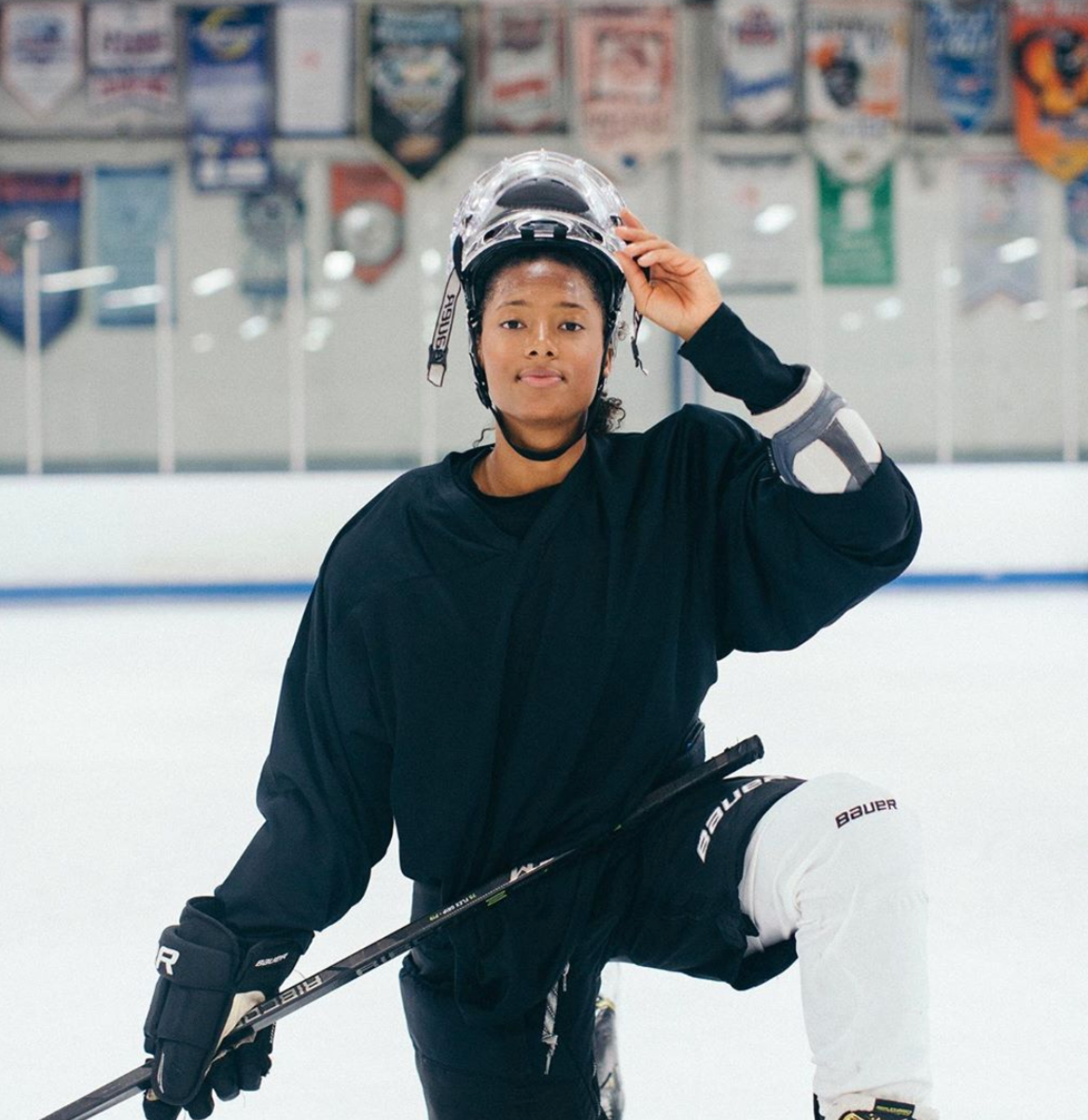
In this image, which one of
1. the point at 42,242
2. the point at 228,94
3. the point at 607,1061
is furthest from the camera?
the point at 228,94

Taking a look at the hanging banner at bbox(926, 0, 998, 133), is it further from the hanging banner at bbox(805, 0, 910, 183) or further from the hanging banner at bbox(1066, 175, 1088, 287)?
the hanging banner at bbox(1066, 175, 1088, 287)

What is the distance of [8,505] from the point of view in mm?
7301

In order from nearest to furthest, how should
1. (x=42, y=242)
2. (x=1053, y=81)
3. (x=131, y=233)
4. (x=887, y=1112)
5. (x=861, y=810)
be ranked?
(x=887, y=1112)
(x=861, y=810)
(x=42, y=242)
(x=131, y=233)
(x=1053, y=81)

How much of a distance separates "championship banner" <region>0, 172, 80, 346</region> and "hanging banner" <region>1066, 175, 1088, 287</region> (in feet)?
17.8

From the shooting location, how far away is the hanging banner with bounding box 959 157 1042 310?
8562 mm

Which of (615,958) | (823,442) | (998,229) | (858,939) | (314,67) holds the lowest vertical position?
(615,958)

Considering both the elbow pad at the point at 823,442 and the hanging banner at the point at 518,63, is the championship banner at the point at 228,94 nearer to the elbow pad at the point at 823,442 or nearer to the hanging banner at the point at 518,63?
the hanging banner at the point at 518,63

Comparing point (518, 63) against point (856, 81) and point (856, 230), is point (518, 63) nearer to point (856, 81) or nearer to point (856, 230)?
point (856, 81)

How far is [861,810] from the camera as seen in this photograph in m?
1.21

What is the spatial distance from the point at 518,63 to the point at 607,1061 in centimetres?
770

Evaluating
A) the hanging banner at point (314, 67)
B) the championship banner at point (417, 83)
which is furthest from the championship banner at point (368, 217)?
the hanging banner at point (314, 67)

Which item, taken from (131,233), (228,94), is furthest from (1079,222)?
(131,233)

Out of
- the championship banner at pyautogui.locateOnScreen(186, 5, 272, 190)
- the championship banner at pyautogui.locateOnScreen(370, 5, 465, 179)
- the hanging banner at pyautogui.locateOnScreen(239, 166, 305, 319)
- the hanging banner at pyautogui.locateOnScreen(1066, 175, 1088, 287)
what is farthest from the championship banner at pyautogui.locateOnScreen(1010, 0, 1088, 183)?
the championship banner at pyautogui.locateOnScreen(186, 5, 272, 190)

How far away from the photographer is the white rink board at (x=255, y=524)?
24.0 feet
